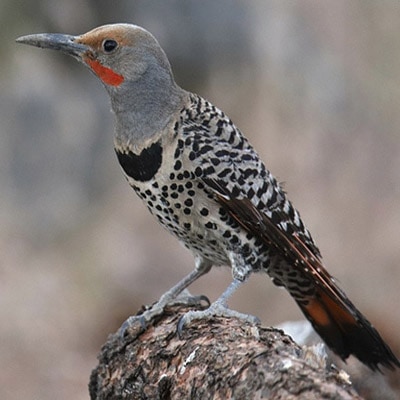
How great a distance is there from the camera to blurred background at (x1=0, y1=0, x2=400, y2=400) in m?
9.73

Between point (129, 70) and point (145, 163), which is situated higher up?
point (129, 70)

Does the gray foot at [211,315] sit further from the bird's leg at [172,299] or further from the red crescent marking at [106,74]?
the red crescent marking at [106,74]

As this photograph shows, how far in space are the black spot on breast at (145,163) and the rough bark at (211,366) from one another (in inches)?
23.2

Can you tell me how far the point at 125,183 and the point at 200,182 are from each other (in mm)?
5735

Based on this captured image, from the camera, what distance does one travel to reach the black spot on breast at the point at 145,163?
15.5ft

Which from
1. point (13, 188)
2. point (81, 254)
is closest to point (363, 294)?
point (81, 254)

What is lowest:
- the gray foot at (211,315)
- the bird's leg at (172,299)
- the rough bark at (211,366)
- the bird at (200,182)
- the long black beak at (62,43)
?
the rough bark at (211,366)

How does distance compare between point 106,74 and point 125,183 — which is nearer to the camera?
point 106,74

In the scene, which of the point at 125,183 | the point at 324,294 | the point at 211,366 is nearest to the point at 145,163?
the point at 324,294

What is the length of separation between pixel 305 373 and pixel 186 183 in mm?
1509

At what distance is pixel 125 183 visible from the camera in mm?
10438

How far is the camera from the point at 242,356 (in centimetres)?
375

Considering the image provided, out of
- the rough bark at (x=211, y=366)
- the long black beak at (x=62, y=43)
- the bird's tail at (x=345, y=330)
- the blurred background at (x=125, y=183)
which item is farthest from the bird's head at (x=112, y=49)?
the blurred background at (x=125, y=183)

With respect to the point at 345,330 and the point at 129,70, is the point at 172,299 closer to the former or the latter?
the point at 345,330
